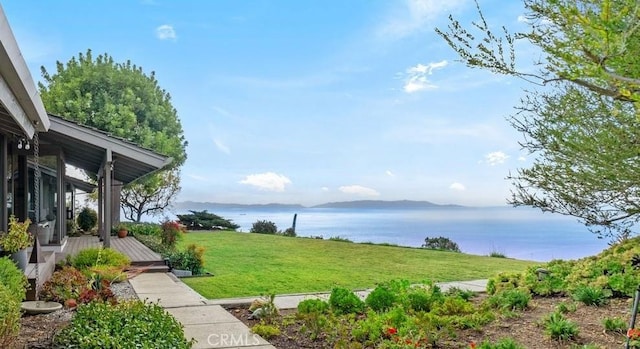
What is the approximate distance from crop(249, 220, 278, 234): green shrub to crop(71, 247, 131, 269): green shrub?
14651 millimetres

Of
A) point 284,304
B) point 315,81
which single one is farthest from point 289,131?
point 284,304

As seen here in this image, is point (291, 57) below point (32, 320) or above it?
above

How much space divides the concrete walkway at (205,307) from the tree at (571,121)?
2493mm

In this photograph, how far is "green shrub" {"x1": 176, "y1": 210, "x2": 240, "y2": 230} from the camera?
26.0 metres

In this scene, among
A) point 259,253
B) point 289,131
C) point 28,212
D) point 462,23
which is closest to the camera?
point 462,23

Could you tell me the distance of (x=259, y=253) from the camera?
14.7m

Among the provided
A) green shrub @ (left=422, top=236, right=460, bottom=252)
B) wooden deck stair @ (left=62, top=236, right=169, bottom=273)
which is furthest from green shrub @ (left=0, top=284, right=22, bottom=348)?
green shrub @ (left=422, top=236, right=460, bottom=252)

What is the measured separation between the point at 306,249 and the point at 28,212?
25.9 ft

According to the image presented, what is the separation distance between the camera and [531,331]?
5.24 meters

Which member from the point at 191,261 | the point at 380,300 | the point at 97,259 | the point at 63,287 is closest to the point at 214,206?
the point at 191,261

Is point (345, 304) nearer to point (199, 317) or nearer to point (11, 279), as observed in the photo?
point (199, 317)

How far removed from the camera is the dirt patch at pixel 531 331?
4.84m

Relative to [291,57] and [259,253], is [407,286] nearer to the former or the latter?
[259,253]

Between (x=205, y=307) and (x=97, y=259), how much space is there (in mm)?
3782
